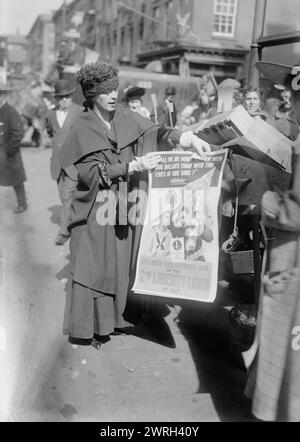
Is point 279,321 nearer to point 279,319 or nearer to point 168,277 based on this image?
point 279,319

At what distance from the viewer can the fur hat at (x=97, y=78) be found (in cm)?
344

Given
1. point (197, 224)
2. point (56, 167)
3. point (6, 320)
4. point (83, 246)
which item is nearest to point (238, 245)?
point (197, 224)

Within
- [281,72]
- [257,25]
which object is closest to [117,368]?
[281,72]

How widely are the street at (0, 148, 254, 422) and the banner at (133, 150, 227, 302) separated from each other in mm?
662

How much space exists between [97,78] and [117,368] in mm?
1940

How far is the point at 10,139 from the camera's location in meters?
8.13

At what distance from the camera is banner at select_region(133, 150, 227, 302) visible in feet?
9.78

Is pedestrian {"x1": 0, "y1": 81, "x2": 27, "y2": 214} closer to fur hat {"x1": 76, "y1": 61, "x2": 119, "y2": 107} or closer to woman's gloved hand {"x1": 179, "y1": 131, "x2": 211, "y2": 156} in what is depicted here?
fur hat {"x1": 76, "y1": 61, "x2": 119, "y2": 107}

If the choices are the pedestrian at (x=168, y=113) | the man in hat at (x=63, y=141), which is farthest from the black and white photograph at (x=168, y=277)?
the man in hat at (x=63, y=141)

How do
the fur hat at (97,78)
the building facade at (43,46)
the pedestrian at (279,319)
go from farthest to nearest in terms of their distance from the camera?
the building facade at (43,46) < the fur hat at (97,78) < the pedestrian at (279,319)

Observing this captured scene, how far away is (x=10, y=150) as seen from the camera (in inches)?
319

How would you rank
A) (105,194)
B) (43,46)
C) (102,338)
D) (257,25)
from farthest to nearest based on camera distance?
(43,46) < (257,25) < (102,338) < (105,194)

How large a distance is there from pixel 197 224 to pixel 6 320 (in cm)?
214

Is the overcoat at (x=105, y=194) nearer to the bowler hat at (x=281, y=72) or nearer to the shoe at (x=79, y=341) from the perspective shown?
the shoe at (x=79, y=341)
